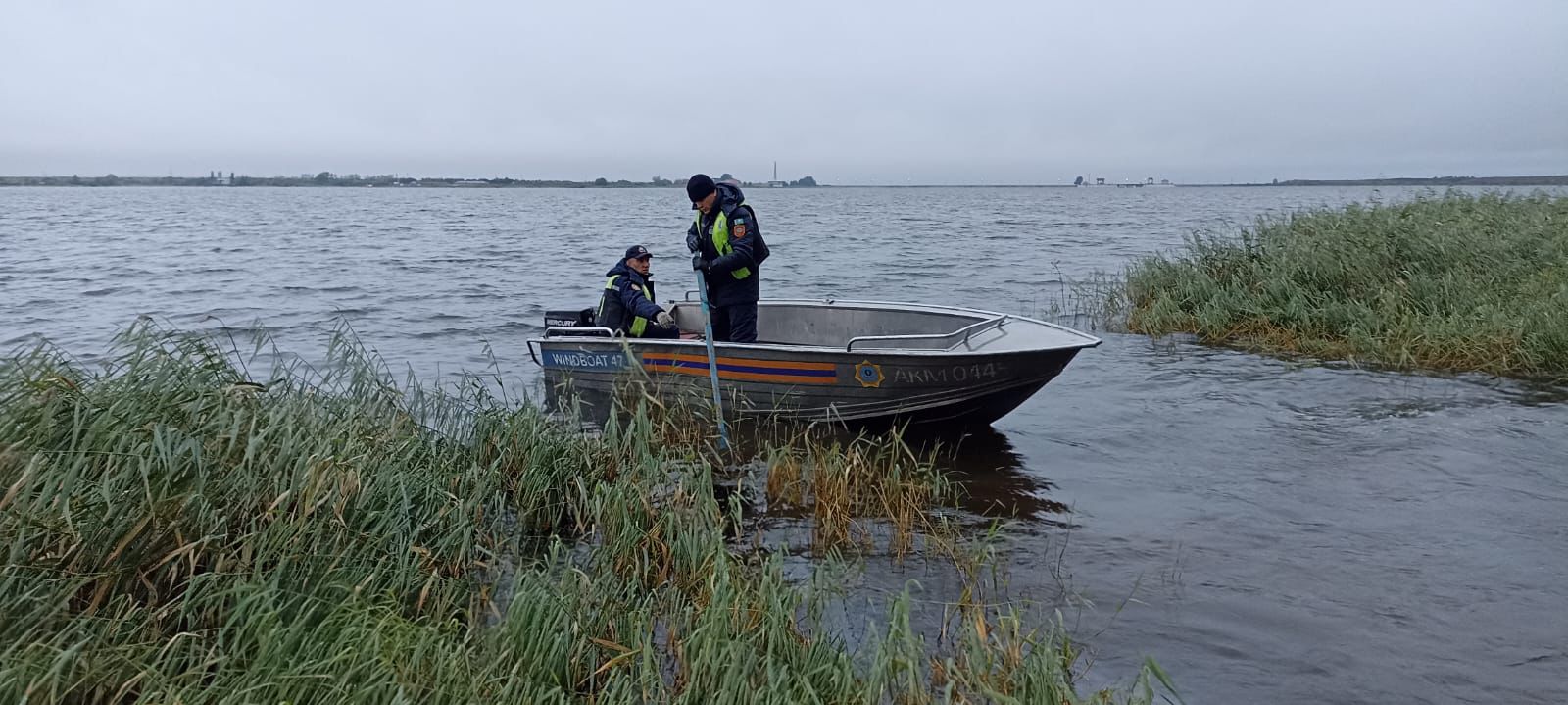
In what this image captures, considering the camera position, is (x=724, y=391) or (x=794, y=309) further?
(x=794, y=309)

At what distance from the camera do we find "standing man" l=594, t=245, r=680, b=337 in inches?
326

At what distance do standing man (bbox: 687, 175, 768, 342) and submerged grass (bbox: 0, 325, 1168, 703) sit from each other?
124 inches

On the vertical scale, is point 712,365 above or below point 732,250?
below

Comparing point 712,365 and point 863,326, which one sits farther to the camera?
point 863,326

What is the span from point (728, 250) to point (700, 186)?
0.52 metres

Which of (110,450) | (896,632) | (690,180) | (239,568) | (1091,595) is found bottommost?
(1091,595)

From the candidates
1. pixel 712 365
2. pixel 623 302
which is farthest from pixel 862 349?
pixel 623 302

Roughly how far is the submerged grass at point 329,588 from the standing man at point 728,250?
3.16 metres

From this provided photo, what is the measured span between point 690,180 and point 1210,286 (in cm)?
763

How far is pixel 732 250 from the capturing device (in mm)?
7902

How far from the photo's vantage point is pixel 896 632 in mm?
3707

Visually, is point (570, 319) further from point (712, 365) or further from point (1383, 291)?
point (1383, 291)

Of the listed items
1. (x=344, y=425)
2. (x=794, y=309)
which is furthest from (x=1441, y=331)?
(x=344, y=425)

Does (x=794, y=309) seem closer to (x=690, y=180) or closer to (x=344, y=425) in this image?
(x=690, y=180)
